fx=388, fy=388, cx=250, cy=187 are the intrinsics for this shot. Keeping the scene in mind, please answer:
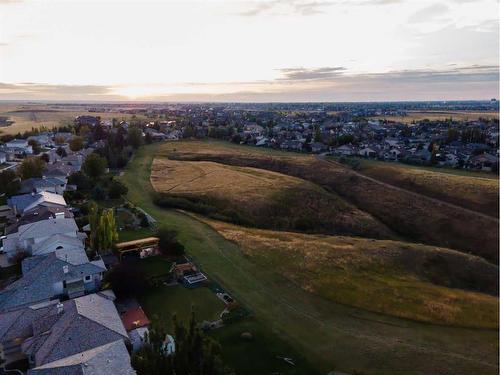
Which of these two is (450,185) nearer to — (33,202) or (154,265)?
(154,265)

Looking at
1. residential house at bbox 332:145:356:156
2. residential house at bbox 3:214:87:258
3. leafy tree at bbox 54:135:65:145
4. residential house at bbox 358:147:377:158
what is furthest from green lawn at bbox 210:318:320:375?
leafy tree at bbox 54:135:65:145

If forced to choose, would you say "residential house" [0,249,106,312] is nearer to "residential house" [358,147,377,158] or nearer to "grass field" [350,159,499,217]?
"grass field" [350,159,499,217]

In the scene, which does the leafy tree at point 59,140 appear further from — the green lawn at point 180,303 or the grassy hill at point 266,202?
the green lawn at point 180,303

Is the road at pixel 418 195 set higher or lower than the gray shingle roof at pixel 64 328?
higher

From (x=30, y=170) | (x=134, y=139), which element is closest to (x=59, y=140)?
(x=134, y=139)

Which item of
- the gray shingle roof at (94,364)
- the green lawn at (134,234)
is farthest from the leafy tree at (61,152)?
the gray shingle roof at (94,364)

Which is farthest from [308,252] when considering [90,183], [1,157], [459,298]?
[1,157]
